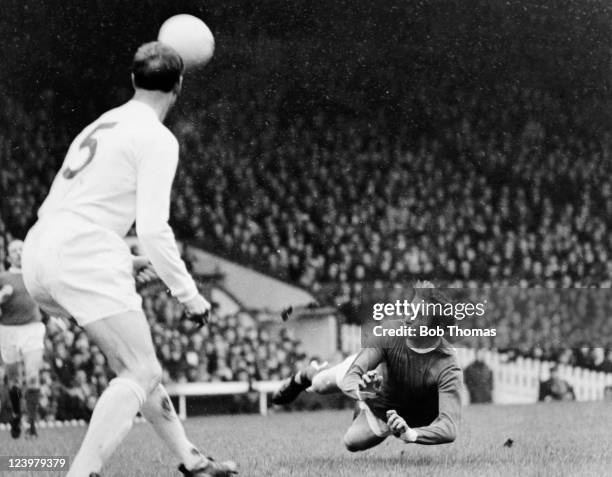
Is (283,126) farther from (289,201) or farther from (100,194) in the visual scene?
(100,194)

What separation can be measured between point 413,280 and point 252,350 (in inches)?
62.0

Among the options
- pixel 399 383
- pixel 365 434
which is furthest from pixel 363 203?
pixel 365 434

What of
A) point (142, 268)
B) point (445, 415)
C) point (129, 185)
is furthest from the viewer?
point (445, 415)

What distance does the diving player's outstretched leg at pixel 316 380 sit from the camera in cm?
479

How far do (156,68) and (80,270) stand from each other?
812 millimetres

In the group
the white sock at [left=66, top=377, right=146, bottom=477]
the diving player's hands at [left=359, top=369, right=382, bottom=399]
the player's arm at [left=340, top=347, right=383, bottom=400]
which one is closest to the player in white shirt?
the white sock at [left=66, top=377, right=146, bottom=477]

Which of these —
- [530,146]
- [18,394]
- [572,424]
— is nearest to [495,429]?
[572,424]

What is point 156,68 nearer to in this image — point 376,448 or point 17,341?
point 376,448

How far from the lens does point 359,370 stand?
15.0 ft

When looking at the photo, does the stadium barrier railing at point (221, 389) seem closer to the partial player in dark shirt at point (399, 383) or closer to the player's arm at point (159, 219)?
the partial player in dark shirt at point (399, 383)

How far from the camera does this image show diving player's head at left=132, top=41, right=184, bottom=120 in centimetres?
340

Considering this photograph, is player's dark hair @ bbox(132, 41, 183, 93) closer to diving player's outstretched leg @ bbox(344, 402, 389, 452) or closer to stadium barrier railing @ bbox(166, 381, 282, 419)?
diving player's outstretched leg @ bbox(344, 402, 389, 452)

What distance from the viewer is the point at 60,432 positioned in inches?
262

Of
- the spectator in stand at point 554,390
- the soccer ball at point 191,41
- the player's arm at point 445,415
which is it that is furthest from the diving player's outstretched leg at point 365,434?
the spectator in stand at point 554,390
